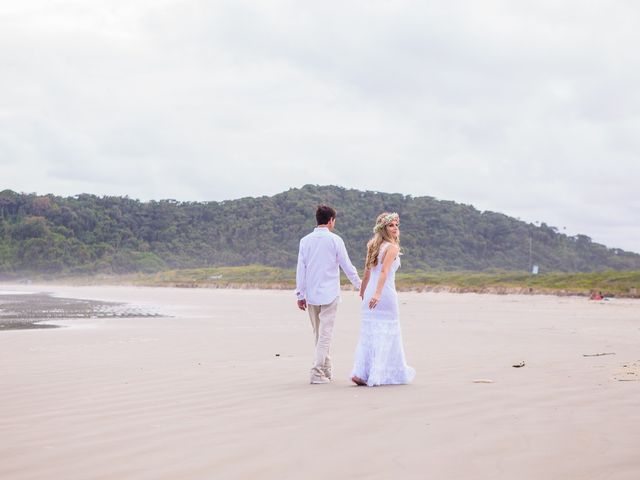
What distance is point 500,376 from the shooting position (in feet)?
25.3

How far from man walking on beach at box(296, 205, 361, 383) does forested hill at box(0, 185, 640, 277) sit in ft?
263

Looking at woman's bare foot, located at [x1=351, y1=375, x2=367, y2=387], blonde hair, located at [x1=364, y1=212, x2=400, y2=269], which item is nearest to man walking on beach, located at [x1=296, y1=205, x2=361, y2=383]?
blonde hair, located at [x1=364, y1=212, x2=400, y2=269]

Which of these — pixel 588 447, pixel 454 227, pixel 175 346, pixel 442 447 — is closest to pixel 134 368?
pixel 175 346

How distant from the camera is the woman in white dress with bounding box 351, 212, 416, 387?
7.43 metres

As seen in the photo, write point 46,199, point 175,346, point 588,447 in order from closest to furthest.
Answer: point 588,447
point 175,346
point 46,199

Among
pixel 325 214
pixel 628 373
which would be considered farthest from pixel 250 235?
pixel 628 373

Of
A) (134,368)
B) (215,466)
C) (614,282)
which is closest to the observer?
(215,466)

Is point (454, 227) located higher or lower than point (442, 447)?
higher

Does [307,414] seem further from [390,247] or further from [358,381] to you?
[390,247]

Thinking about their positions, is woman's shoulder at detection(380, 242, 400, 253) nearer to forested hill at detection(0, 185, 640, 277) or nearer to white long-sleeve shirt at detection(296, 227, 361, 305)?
white long-sleeve shirt at detection(296, 227, 361, 305)

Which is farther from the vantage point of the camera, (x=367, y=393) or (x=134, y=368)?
(x=134, y=368)

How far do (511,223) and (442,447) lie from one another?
9975 cm

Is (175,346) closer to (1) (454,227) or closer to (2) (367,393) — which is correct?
(2) (367,393)

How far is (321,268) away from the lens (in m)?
7.85
